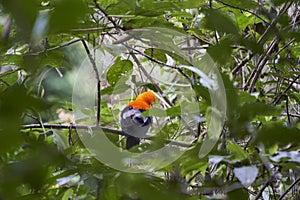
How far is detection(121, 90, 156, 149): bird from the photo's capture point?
4.65 feet

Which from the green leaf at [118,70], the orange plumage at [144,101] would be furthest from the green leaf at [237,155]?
the orange plumage at [144,101]

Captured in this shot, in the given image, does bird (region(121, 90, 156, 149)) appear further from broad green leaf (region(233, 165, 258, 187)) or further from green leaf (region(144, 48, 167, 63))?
broad green leaf (region(233, 165, 258, 187))

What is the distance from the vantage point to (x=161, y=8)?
33.4 inches

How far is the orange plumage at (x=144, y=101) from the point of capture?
5.93 ft

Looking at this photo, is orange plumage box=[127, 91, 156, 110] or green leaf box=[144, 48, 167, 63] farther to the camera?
orange plumage box=[127, 91, 156, 110]

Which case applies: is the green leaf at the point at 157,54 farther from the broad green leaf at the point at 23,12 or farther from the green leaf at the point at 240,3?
the broad green leaf at the point at 23,12

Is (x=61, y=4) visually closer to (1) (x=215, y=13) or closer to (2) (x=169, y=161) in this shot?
(1) (x=215, y=13)

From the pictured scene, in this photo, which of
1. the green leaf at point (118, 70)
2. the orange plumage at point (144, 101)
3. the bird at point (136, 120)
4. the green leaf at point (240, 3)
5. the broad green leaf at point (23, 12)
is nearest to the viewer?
the broad green leaf at point (23, 12)

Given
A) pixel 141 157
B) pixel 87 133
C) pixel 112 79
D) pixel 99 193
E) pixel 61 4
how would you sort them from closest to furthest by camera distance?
pixel 61 4
pixel 99 193
pixel 141 157
pixel 87 133
pixel 112 79

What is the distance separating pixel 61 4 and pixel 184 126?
1.12 m

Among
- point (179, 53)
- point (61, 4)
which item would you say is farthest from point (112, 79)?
point (61, 4)

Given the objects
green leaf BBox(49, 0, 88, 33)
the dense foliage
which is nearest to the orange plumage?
the dense foliage

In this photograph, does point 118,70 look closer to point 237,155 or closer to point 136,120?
point 136,120

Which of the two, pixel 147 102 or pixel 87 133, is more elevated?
pixel 87 133
